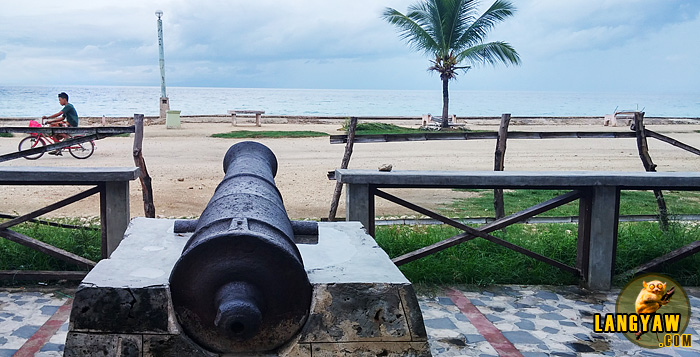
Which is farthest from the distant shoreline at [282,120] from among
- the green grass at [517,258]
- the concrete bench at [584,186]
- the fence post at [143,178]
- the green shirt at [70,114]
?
the concrete bench at [584,186]

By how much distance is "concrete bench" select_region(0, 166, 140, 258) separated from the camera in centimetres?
500

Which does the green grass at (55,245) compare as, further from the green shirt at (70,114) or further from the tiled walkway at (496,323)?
the green shirt at (70,114)

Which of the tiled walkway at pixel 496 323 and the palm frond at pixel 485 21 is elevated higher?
the palm frond at pixel 485 21

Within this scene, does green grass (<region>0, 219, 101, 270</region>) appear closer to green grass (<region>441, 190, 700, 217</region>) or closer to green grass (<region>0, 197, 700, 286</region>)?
green grass (<region>0, 197, 700, 286</region>)

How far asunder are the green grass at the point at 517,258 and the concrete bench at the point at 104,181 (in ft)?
7.32

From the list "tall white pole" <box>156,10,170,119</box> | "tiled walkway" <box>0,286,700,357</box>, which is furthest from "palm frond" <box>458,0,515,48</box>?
"tiled walkway" <box>0,286,700,357</box>

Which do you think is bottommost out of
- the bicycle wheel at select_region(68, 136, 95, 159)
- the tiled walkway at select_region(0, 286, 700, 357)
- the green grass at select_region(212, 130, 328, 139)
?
the tiled walkway at select_region(0, 286, 700, 357)

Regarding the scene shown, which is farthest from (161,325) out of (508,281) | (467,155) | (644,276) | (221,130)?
(221,130)

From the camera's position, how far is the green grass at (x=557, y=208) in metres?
9.17

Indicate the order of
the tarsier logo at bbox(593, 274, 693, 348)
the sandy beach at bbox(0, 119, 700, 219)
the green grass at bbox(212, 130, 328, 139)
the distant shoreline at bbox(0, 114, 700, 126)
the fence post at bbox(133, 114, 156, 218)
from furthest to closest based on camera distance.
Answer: the distant shoreline at bbox(0, 114, 700, 126) < the green grass at bbox(212, 130, 328, 139) < the sandy beach at bbox(0, 119, 700, 219) < the fence post at bbox(133, 114, 156, 218) < the tarsier logo at bbox(593, 274, 693, 348)

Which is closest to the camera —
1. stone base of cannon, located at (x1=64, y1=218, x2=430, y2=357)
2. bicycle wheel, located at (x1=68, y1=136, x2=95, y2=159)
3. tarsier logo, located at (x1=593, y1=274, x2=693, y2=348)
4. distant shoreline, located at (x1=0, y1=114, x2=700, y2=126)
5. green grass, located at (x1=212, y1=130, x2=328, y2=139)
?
stone base of cannon, located at (x1=64, y1=218, x2=430, y2=357)

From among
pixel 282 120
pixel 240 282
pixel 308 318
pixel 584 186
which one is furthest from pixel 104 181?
pixel 282 120

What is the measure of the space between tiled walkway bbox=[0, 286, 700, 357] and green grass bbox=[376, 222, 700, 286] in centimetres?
19

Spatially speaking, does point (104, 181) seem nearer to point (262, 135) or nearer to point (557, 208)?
point (557, 208)
